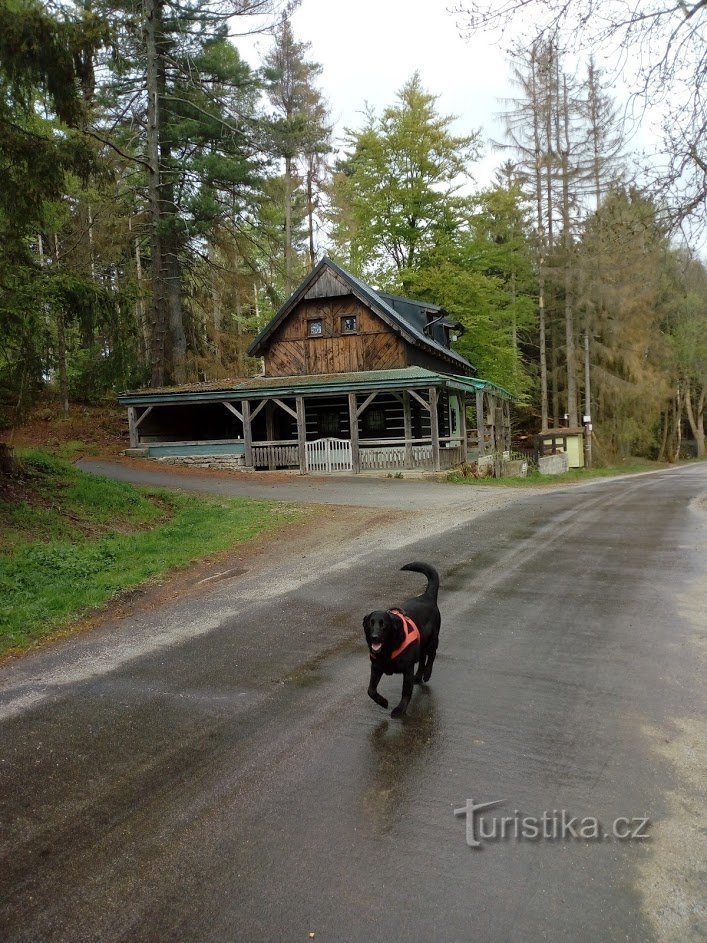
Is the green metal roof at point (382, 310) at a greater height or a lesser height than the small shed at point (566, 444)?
greater

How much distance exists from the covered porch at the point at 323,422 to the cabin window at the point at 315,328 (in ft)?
7.18

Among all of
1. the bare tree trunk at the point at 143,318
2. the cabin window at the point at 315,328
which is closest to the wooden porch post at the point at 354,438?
the cabin window at the point at 315,328

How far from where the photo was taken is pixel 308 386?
74.4ft

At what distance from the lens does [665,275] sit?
867 cm

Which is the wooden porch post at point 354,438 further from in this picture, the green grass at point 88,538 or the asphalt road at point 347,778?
the asphalt road at point 347,778

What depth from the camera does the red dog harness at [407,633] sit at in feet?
13.3

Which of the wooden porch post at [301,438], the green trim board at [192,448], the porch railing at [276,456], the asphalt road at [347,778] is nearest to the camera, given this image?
the asphalt road at [347,778]

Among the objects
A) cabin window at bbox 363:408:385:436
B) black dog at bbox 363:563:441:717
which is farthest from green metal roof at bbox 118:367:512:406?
black dog at bbox 363:563:441:717

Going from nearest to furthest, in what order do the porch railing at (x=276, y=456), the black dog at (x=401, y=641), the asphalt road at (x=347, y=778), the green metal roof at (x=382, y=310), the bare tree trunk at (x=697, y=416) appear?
the asphalt road at (x=347, y=778), the black dog at (x=401, y=641), the porch railing at (x=276, y=456), the green metal roof at (x=382, y=310), the bare tree trunk at (x=697, y=416)

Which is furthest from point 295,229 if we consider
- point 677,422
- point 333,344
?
point 677,422

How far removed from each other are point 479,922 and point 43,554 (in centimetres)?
772

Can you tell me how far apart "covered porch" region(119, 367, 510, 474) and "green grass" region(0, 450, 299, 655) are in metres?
8.10

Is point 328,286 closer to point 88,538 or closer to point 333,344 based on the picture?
point 333,344

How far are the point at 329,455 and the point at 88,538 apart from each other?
13350 mm
